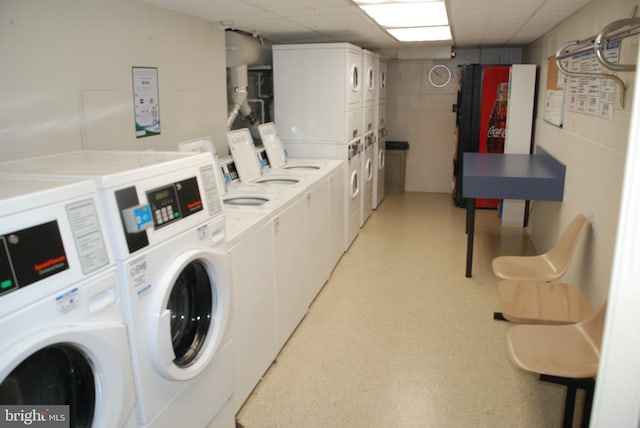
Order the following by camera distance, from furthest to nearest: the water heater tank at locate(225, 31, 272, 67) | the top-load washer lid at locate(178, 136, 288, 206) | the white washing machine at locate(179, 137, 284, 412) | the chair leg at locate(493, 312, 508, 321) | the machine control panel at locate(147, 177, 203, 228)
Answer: the water heater tank at locate(225, 31, 272, 67), the chair leg at locate(493, 312, 508, 321), the top-load washer lid at locate(178, 136, 288, 206), the white washing machine at locate(179, 137, 284, 412), the machine control panel at locate(147, 177, 203, 228)

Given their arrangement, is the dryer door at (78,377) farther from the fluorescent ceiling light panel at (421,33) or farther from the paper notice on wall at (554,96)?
the fluorescent ceiling light panel at (421,33)

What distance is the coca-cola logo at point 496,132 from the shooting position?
19.9 ft

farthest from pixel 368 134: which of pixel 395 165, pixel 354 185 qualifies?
pixel 395 165

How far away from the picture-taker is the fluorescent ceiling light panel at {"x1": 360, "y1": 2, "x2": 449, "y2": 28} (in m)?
3.32

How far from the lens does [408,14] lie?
368 cm

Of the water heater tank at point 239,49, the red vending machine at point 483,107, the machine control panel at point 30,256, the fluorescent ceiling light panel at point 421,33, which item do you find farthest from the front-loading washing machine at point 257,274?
the red vending machine at point 483,107

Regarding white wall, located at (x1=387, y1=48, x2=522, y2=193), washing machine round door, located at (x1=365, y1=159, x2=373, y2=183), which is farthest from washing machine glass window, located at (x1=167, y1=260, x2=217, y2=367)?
white wall, located at (x1=387, y1=48, x2=522, y2=193)

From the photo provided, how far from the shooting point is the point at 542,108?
505cm

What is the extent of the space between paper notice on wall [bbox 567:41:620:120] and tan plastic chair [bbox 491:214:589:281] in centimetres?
66

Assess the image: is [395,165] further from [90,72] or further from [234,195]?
[90,72]

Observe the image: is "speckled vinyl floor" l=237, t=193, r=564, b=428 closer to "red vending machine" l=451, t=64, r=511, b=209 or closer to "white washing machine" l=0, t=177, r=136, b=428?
"white washing machine" l=0, t=177, r=136, b=428

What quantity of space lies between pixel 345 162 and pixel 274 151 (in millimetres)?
733

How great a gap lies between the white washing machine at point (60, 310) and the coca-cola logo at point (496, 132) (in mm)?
5459

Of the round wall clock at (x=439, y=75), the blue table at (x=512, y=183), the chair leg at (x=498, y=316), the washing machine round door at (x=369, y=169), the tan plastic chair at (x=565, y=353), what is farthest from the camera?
the round wall clock at (x=439, y=75)
